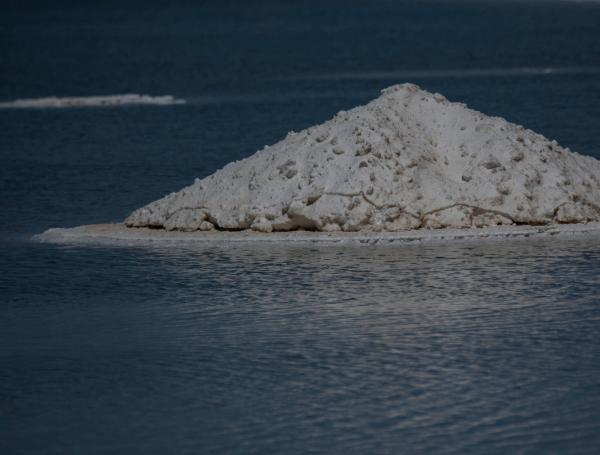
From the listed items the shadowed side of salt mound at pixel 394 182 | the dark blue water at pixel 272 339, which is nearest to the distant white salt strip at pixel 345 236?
the shadowed side of salt mound at pixel 394 182

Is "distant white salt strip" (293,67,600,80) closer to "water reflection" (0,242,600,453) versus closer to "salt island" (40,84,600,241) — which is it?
"salt island" (40,84,600,241)

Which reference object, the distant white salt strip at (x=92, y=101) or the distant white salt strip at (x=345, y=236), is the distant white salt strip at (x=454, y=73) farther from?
the distant white salt strip at (x=345, y=236)

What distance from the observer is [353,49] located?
315ft

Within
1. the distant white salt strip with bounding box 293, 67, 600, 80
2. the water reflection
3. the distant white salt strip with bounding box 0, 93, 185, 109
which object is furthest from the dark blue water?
the distant white salt strip with bounding box 293, 67, 600, 80

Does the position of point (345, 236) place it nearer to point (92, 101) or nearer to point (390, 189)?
point (390, 189)

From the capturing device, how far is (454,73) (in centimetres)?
6675

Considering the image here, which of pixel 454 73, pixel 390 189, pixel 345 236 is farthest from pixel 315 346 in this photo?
pixel 454 73

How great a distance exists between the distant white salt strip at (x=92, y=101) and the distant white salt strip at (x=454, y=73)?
992 cm

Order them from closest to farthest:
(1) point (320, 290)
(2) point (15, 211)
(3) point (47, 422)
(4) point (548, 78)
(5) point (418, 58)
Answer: (3) point (47, 422) < (1) point (320, 290) < (2) point (15, 211) < (4) point (548, 78) < (5) point (418, 58)

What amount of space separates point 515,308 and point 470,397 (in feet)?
11.7

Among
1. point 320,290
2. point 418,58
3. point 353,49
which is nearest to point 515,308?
point 320,290

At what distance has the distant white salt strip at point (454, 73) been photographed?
62688 millimetres

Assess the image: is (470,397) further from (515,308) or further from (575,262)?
(575,262)

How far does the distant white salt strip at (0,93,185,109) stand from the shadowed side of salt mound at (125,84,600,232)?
32167 millimetres
